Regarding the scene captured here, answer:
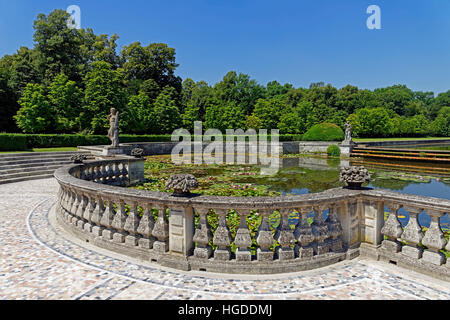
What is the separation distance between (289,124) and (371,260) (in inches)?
1733

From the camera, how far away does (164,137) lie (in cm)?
3450

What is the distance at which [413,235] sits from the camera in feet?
12.9

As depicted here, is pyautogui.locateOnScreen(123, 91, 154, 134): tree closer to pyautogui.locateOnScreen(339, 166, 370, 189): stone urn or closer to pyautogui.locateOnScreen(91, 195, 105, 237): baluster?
pyautogui.locateOnScreen(91, 195, 105, 237): baluster

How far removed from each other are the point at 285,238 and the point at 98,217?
3300mm

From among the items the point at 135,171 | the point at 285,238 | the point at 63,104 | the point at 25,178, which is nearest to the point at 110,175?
the point at 135,171

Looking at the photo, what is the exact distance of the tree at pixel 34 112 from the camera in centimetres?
2823

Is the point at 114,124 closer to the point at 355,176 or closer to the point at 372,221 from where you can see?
the point at 355,176

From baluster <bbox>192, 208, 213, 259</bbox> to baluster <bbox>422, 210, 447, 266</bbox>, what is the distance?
2.92 metres

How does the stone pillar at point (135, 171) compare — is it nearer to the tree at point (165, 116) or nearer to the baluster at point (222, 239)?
the baluster at point (222, 239)

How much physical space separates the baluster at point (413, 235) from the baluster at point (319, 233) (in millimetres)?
1075

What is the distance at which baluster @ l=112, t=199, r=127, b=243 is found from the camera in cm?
472

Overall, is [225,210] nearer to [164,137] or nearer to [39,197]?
[39,197]

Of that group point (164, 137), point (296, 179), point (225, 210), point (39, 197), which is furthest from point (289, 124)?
point (225, 210)

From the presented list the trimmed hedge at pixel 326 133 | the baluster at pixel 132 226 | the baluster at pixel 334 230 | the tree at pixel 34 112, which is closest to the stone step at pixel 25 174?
the baluster at pixel 132 226
